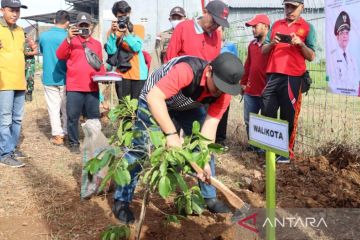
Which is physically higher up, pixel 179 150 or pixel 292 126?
pixel 179 150

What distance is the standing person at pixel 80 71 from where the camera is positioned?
5.13m

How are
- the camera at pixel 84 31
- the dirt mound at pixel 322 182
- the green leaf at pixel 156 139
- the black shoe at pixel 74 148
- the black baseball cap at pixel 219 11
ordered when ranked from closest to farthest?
the green leaf at pixel 156 139 < the black baseball cap at pixel 219 11 < the dirt mound at pixel 322 182 < the camera at pixel 84 31 < the black shoe at pixel 74 148

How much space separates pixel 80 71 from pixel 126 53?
2.04 ft

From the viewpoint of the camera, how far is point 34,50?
200 inches

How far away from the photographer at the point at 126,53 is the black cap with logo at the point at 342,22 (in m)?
2.56

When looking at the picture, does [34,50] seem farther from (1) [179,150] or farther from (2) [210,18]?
(1) [179,150]

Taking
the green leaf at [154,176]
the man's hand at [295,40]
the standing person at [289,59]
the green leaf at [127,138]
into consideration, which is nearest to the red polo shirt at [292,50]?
the standing person at [289,59]

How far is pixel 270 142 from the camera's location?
2.19 m

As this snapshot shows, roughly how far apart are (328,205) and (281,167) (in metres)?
1.11

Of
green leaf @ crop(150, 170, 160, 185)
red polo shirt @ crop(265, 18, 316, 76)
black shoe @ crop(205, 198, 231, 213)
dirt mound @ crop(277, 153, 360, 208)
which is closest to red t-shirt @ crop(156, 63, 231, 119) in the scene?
green leaf @ crop(150, 170, 160, 185)

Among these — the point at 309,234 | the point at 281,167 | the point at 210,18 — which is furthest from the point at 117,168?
the point at 281,167

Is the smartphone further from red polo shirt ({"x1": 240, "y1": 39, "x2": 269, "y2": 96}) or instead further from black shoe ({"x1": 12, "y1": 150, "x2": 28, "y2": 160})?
black shoe ({"x1": 12, "y1": 150, "x2": 28, "y2": 160})

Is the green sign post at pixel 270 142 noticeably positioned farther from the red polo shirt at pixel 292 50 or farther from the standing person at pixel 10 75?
the standing person at pixel 10 75

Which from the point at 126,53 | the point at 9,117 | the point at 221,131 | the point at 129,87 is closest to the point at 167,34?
the point at 126,53
